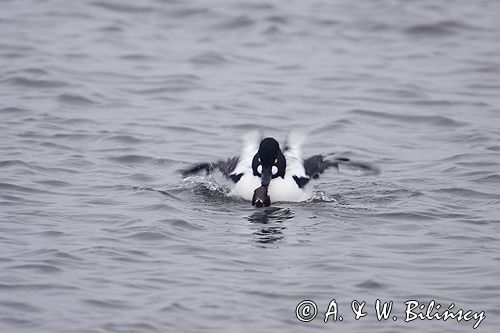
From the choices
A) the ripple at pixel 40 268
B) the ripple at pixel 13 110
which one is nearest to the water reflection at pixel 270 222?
the ripple at pixel 40 268

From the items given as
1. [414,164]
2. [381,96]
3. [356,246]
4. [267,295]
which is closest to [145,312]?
[267,295]

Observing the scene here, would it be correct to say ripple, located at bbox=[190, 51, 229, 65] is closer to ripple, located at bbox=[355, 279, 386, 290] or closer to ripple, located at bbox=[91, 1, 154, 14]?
ripple, located at bbox=[91, 1, 154, 14]

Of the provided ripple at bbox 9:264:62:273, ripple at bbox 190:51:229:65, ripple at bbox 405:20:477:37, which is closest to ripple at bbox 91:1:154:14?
ripple at bbox 190:51:229:65

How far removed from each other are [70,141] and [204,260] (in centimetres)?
518

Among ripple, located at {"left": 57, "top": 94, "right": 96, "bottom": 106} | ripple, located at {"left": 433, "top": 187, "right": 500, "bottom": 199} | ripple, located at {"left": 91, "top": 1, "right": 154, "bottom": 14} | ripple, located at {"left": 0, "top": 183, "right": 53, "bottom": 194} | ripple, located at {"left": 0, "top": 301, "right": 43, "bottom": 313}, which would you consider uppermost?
ripple, located at {"left": 91, "top": 1, "right": 154, "bottom": 14}

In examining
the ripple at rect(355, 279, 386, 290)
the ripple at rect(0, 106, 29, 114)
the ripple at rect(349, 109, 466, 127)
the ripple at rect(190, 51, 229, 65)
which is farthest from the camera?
the ripple at rect(190, 51, 229, 65)

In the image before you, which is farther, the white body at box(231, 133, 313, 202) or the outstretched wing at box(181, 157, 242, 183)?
the outstretched wing at box(181, 157, 242, 183)

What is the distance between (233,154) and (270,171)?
2109mm

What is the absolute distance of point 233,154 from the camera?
14547mm

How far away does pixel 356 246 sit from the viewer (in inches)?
420

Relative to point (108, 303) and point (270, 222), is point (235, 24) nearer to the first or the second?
point (270, 222)

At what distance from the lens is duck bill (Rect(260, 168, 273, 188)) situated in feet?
40.5

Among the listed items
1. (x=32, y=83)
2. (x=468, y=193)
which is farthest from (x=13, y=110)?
(x=468, y=193)

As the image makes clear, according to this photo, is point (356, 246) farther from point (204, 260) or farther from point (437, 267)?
point (204, 260)
